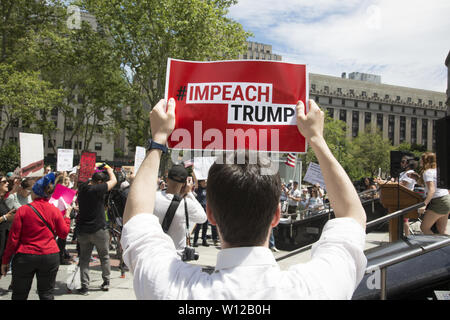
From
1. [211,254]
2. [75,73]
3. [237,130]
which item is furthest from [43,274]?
[75,73]

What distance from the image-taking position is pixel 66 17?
22.3 m

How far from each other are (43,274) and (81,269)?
1.88 m

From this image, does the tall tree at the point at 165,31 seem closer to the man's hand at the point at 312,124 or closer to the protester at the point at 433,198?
the protester at the point at 433,198

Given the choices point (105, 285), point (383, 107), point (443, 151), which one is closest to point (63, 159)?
point (105, 285)

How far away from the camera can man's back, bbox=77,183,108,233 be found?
6.08 m

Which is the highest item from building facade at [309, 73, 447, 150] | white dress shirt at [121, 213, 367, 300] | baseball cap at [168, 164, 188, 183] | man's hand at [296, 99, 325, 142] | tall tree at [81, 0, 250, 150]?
building facade at [309, 73, 447, 150]

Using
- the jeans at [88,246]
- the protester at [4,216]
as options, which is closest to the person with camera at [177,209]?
the jeans at [88,246]

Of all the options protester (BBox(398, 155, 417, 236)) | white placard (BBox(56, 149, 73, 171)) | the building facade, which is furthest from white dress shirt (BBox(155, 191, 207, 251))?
the building facade

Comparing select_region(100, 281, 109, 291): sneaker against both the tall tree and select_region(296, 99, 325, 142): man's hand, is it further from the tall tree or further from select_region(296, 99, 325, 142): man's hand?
the tall tree

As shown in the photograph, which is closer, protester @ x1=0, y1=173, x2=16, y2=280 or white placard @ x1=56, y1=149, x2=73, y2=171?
protester @ x1=0, y1=173, x2=16, y2=280

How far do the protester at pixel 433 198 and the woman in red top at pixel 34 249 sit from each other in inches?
213

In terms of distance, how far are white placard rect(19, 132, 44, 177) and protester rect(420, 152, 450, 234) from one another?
634 cm
